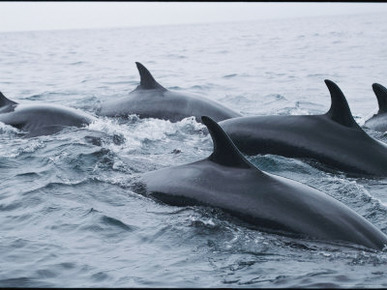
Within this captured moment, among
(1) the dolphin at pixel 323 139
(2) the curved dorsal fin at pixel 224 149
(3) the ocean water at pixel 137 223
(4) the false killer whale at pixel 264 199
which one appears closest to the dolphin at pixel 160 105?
(3) the ocean water at pixel 137 223

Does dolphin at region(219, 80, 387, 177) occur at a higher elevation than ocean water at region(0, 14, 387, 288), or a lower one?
higher

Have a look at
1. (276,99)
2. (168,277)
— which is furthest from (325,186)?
(276,99)

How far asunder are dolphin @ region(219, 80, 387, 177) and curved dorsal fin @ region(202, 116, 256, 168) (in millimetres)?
2554

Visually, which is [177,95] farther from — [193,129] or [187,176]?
[187,176]

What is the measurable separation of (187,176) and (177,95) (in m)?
6.51

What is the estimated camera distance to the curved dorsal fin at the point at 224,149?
23.4ft

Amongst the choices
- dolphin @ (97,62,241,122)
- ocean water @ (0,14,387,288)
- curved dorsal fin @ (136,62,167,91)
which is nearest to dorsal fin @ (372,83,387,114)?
ocean water @ (0,14,387,288)

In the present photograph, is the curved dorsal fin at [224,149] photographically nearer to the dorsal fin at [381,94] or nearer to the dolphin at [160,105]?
the dolphin at [160,105]

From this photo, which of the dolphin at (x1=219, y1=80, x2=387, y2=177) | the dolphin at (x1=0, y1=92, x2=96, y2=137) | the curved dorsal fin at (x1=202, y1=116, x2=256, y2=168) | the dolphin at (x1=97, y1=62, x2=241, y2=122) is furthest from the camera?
the dolphin at (x1=97, y1=62, x2=241, y2=122)

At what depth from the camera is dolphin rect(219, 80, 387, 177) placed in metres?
9.69

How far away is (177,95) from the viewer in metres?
14.3

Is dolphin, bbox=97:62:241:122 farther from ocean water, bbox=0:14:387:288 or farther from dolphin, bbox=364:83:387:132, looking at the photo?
dolphin, bbox=364:83:387:132

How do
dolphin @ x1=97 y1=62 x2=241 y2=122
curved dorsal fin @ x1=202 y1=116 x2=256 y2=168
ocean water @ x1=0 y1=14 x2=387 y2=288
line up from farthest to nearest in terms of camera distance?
dolphin @ x1=97 y1=62 x2=241 y2=122
curved dorsal fin @ x1=202 y1=116 x2=256 y2=168
ocean water @ x1=0 y1=14 x2=387 y2=288

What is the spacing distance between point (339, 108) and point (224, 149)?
9.41 feet
